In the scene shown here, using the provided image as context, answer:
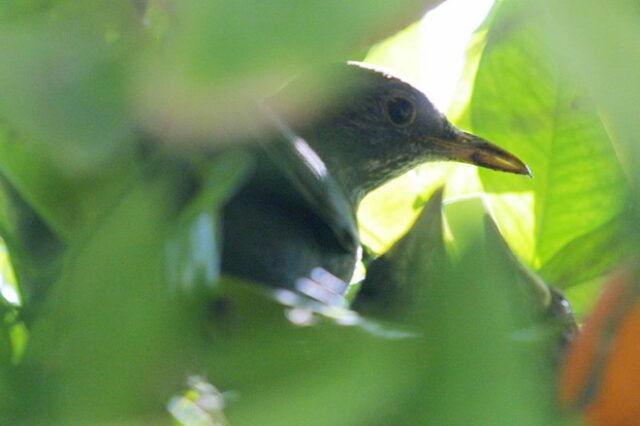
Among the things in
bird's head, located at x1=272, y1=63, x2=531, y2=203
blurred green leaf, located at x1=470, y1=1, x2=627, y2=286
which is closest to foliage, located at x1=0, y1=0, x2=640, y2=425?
blurred green leaf, located at x1=470, y1=1, x2=627, y2=286

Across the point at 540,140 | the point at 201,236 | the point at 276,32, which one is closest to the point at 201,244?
the point at 201,236

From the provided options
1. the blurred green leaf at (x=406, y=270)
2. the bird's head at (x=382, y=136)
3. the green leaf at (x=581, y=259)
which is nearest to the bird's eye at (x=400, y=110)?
the bird's head at (x=382, y=136)

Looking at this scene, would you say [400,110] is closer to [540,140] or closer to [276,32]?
[540,140]

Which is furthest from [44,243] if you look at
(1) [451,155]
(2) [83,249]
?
(1) [451,155]

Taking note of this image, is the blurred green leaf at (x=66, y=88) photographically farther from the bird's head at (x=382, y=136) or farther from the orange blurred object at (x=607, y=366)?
the bird's head at (x=382, y=136)

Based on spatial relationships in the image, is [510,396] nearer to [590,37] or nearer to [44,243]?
[590,37]

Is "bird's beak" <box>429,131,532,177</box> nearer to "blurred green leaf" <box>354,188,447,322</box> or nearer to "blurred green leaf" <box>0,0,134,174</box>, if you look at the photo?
"blurred green leaf" <box>354,188,447,322</box>
